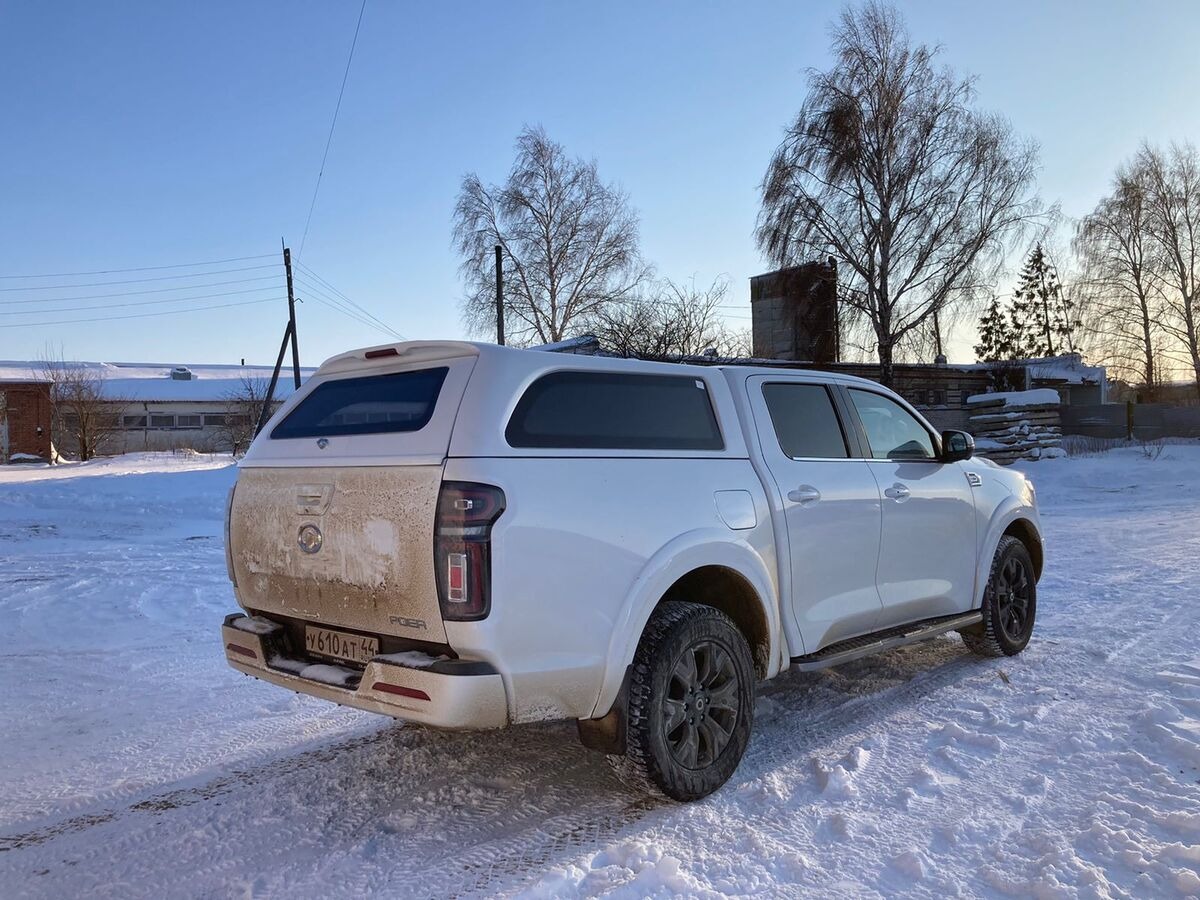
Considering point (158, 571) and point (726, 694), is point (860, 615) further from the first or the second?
point (158, 571)

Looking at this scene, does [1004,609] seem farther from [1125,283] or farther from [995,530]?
[1125,283]

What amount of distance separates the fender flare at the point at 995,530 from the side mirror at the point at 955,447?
0.65 m

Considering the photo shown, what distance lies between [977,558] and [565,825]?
3338 millimetres

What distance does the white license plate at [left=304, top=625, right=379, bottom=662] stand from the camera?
3.34m

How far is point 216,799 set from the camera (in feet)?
12.3

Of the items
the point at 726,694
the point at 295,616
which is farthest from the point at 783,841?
the point at 295,616

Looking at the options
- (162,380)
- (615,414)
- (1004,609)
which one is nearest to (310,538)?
(615,414)

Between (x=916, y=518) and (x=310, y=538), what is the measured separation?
330 centimetres

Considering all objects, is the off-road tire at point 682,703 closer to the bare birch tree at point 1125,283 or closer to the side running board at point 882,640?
the side running board at point 882,640

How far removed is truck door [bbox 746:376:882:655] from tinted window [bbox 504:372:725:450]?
1.35ft

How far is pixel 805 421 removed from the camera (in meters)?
4.59

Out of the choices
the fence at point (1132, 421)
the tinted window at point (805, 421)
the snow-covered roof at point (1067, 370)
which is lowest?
the fence at point (1132, 421)

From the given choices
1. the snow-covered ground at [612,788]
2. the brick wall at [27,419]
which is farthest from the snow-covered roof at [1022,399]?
the brick wall at [27,419]

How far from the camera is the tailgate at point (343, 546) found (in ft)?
10.2
